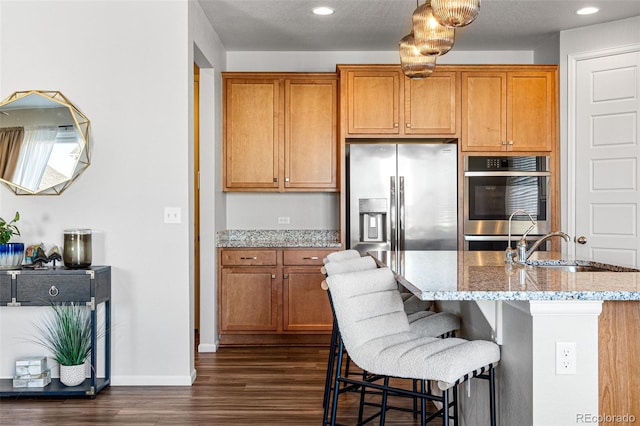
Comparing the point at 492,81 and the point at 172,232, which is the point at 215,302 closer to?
the point at 172,232

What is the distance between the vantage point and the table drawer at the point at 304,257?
4.98 meters

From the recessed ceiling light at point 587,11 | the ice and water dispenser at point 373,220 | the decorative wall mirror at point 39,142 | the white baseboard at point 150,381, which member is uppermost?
the recessed ceiling light at point 587,11

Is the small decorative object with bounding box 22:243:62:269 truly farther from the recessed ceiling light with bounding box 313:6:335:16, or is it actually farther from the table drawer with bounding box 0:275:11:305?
the recessed ceiling light with bounding box 313:6:335:16

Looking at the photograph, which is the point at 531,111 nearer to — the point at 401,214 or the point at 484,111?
the point at 484,111

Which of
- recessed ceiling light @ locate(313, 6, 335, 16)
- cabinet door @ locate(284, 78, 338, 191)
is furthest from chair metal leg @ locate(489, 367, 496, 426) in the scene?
cabinet door @ locate(284, 78, 338, 191)

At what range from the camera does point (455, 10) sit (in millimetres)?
2367

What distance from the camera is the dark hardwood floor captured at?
10.4 ft

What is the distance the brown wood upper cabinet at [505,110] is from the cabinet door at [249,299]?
6.66 feet

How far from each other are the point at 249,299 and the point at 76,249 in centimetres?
173

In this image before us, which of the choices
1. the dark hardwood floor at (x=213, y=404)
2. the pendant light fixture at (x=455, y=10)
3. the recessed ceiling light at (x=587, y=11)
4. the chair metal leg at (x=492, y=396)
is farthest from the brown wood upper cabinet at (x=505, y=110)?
the chair metal leg at (x=492, y=396)

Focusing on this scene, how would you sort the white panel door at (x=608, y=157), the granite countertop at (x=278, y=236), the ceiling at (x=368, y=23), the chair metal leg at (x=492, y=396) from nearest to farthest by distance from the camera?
the chair metal leg at (x=492, y=396)
the ceiling at (x=368, y=23)
the white panel door at (x=608, y=157)
the granite countertop at (x=278, y=236)

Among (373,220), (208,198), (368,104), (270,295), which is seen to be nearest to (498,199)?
(373,220)

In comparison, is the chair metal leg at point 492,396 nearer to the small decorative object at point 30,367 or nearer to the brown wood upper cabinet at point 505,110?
the small decorative object at point 30,367

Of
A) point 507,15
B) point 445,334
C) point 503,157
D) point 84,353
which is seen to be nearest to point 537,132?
point 503,157
